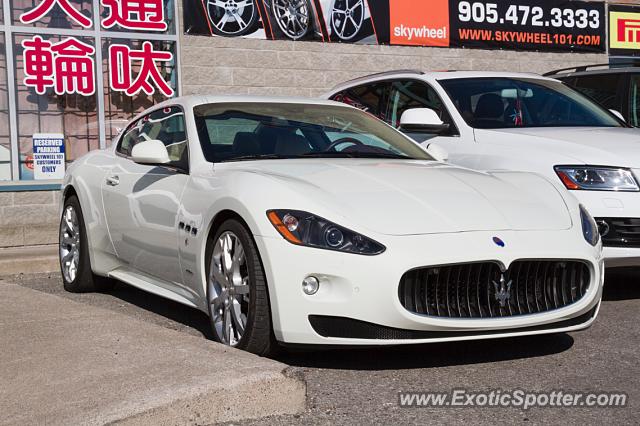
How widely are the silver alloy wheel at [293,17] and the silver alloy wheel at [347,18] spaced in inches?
15.6

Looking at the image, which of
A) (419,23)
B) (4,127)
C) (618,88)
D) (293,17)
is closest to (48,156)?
(4,127)

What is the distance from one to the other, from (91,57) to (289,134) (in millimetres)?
6404

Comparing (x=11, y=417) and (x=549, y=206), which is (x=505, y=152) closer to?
(x=549, y=206)

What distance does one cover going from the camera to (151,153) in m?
5.80

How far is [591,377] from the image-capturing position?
4.70 m

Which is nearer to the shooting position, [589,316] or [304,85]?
[589,316]

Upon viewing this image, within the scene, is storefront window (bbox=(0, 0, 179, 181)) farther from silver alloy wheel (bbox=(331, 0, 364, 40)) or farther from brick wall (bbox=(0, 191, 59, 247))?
silver alloy wheel (bbox=(331, 0, 364, 40))

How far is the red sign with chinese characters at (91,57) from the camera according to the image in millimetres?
11453

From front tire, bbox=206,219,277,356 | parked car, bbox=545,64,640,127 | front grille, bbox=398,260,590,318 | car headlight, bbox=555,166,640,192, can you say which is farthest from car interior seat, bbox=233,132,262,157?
parked car, bbox=545,64,640,127

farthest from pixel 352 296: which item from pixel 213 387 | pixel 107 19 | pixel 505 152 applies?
pixel 107 19

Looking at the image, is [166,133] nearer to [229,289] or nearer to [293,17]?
[229,289]

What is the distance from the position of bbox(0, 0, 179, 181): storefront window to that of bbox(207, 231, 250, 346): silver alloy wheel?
654cm

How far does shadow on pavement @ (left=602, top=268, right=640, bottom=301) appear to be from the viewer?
701cm

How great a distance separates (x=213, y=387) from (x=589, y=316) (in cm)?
200
